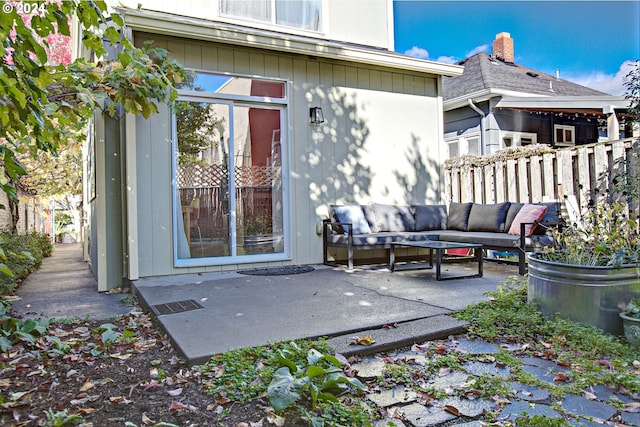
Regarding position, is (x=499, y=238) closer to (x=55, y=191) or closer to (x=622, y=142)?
(x=622, y=142)

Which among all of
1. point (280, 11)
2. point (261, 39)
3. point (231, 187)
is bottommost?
point (231, 187)

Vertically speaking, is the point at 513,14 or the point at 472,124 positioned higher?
the point at 513,14

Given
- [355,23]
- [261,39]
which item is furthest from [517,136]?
[261,39]

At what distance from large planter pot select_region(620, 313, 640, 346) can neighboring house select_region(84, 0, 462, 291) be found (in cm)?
380

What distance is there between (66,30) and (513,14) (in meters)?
12.1

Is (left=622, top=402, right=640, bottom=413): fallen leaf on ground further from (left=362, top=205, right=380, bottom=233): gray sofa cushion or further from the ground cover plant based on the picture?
(left=362, top=205, right=380, bottom=233): gray sofa cushion

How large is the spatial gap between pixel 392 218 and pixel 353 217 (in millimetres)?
673

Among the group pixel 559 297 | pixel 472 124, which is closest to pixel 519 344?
pixel 559 297

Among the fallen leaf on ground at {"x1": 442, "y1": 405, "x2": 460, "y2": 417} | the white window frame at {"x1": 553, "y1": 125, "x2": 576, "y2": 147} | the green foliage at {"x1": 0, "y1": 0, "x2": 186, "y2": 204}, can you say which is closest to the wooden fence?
the white window frame at {"x1": 553, "y1": 125, "x2": 576, "y2": 147}

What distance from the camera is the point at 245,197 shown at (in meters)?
5.59

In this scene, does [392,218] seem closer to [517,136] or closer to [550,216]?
[550,216]

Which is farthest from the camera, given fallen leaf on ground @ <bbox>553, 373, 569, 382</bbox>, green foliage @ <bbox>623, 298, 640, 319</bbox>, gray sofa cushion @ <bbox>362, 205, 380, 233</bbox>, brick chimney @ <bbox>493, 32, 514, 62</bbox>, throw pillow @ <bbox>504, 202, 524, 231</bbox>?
brick chimney @ <bbox>493, 32, 514, 62</bbox>

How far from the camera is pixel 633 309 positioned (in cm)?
268

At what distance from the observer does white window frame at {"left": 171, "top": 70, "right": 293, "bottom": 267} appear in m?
5.16
